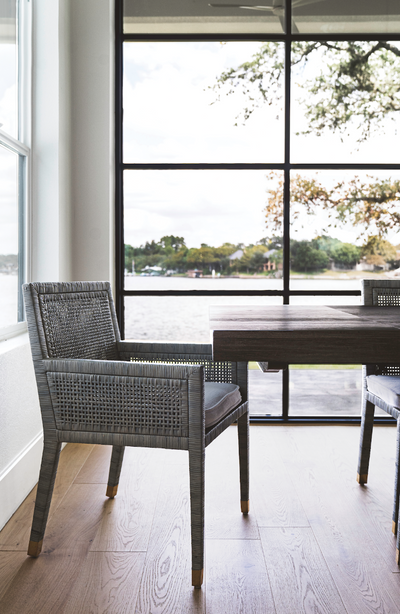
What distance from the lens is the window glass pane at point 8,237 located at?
7.30ft

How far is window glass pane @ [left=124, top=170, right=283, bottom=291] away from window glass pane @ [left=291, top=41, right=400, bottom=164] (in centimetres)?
39

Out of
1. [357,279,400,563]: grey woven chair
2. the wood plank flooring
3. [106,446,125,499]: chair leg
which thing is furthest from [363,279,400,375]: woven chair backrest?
[106,446,125,499]: chair leg

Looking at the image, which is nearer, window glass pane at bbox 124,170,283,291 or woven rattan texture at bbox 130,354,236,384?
woven rattan texture at bbox 130,354,236,384

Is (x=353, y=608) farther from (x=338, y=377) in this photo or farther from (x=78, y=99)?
(x=78, y=99)

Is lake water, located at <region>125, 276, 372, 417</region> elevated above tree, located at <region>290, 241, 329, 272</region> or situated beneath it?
situated beneath

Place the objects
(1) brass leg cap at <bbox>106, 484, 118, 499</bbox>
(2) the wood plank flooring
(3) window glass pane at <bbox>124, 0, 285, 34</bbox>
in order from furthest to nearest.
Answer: (3) window glass pane at <bbox>124, 0, 285, 34</bbox> < (1) brass leg cap at <bbox>106, 484, 118, 499</bbox> < (2) the wood plank flooring

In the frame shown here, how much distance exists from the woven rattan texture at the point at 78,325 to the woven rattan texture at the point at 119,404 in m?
0.16

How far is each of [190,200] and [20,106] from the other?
44.2 inches

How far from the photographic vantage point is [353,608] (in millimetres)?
1404

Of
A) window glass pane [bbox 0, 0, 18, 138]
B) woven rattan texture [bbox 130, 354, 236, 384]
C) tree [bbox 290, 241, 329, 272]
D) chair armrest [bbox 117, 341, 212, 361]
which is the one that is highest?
window glass pane [bbox 0, 0, 18, 138]

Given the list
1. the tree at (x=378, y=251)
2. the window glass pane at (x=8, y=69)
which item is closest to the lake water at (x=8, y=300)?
the window glass pane at (x=8, y=69)

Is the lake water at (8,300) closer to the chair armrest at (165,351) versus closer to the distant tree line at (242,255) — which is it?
the chair armrest at (165,351)

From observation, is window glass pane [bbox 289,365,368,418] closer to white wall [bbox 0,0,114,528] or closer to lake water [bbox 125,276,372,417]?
lake water [bbox 125,276,372,417]

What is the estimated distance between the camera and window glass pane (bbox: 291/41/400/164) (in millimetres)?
3148
